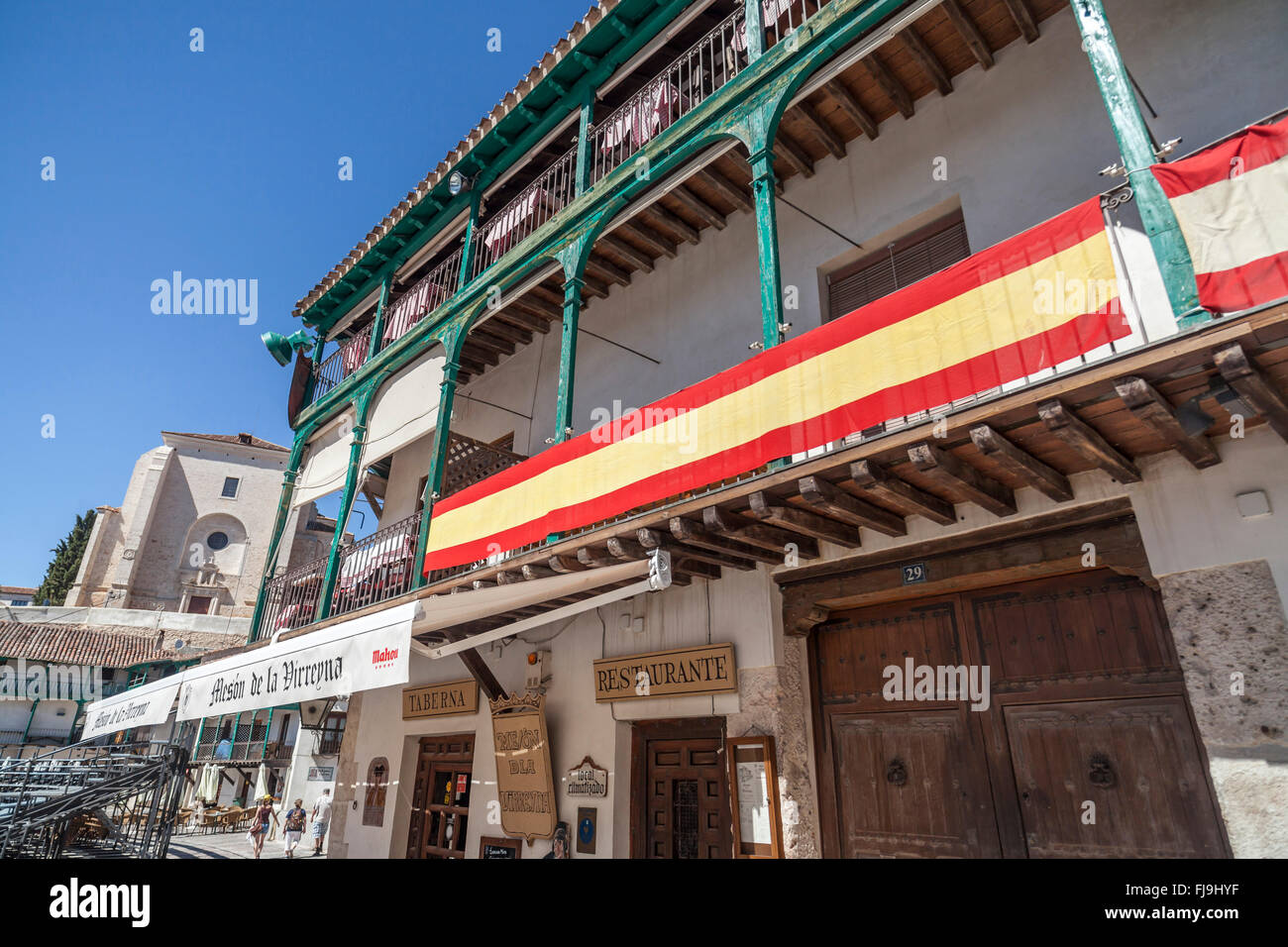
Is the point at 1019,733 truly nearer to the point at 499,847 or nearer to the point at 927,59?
the point at 499,847

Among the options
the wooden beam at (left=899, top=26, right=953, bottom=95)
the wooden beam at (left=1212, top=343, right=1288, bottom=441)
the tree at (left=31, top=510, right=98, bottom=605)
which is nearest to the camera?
the wooden beam at (left=1212, top=343, right=1288, bottom=441)

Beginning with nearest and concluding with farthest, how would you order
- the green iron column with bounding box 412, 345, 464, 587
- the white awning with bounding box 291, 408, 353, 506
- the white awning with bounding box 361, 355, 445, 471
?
the green iron column with bounding box 412, 345, 464, 587
the white awning with bounding box 361, 355, 445, 471
the white awning with bounding box 291, 408, 353, 506

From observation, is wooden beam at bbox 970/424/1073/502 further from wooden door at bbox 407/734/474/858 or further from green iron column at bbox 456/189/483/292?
green iron column at bbox 456/189/483/292

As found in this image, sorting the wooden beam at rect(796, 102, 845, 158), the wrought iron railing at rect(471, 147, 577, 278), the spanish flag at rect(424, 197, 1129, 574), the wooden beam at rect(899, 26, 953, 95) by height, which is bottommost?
the spanish flag at rect(424, 197, 1129, 574)

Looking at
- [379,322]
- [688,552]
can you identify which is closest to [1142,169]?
[688,552]

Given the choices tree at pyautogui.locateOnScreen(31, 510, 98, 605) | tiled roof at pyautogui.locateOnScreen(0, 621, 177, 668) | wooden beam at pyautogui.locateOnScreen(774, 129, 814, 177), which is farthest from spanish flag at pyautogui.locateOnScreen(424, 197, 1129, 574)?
tree at pyautogui.locateOnScreen(31, 510, 98, 605)

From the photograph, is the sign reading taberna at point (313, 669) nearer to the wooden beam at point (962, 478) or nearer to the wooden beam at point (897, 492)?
the wooden beam at point (897, 492)

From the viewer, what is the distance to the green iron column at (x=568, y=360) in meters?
7.39

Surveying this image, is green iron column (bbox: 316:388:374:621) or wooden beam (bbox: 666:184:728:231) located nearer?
wooden beam (bbox: 666:184:728:231)

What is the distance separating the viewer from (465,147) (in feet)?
34.8

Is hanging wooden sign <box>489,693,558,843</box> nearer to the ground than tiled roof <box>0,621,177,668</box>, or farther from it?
nearer to the ground

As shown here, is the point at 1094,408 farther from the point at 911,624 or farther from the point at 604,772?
the point at 604,772

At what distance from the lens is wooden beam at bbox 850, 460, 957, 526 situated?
449 cm

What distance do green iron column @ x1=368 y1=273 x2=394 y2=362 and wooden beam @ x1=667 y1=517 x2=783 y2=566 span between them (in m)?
8.07
